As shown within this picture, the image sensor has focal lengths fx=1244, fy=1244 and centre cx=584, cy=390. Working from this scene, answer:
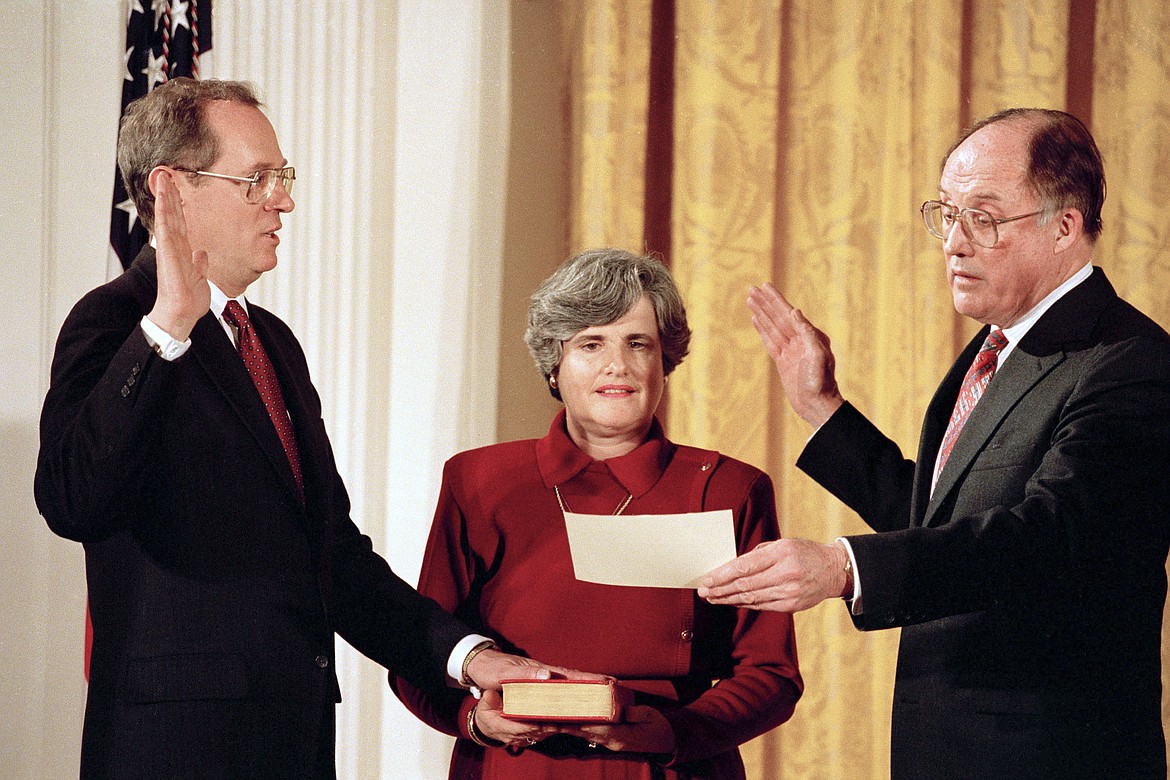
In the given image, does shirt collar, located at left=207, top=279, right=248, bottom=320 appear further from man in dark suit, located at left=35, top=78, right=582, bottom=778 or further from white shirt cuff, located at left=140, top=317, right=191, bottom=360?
white shirt cuff, located at left=140, top=317, right=191, bottom=360

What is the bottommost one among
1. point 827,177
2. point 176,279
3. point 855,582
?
point 855,582

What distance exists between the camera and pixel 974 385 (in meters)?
2.33

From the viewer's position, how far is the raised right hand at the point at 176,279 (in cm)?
186

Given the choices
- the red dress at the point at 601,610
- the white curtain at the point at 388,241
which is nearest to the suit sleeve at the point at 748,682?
the red dress at the point at 601,610

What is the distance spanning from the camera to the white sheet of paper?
1.98 metres

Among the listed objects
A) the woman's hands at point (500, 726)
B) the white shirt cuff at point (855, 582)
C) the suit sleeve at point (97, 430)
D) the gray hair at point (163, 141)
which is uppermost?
the gray hair at point (163, 141)

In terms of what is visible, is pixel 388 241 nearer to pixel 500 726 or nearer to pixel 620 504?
pixel 620 504

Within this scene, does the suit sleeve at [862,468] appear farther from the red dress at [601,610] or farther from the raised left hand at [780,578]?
the raised left hand at [780,578]

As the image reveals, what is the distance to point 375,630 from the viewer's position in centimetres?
248

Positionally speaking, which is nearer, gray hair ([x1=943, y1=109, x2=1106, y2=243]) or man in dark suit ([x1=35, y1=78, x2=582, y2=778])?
man in dark suit ([x1=35, y1=78, x2=582, y2=778])

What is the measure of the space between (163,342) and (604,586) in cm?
97

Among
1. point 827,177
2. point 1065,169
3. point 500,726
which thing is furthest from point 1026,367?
point 827,177

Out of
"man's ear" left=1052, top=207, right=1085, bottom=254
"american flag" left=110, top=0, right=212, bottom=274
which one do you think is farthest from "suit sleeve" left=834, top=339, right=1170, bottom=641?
"american flag" left=110, top=0, right=212, bottom=274

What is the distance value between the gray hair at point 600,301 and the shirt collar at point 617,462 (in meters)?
0.17
